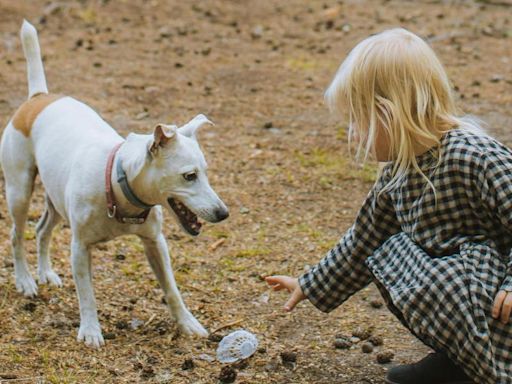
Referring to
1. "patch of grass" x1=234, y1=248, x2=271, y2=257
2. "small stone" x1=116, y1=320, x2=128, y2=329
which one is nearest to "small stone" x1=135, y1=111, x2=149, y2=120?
"patch of grass" x1=234, y1=248, x2=271, y2=257

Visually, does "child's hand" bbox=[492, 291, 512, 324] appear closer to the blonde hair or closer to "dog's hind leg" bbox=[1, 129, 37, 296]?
the blonde hair

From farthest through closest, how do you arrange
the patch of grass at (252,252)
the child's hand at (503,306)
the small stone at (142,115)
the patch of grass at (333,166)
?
the small stone at (142,115), the patch of grass at (333,166), the patch of grass at (252,252), the child's hand at (503,306)

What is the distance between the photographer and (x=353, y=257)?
3738mm

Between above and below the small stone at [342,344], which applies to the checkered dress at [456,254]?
above

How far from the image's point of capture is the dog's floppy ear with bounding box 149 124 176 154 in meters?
3.82

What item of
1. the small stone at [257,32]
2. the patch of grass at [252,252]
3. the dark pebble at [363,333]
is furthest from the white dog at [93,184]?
the small stone at [257,32]

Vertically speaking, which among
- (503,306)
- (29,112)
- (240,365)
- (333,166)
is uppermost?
(29,112)

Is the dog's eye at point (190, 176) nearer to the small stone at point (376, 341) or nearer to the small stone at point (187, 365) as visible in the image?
the small stone at point (187, 365)

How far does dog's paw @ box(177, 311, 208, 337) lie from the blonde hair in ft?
4.41

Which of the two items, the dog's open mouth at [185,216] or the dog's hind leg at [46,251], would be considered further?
the dog's hind leg at [46,251]

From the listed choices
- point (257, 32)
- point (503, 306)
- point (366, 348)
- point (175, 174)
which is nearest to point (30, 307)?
point (175, 174)

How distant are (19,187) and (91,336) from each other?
39.4 inches

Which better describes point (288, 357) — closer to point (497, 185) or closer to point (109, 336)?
point (109, 336)

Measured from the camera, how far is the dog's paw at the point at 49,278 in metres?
4.90
